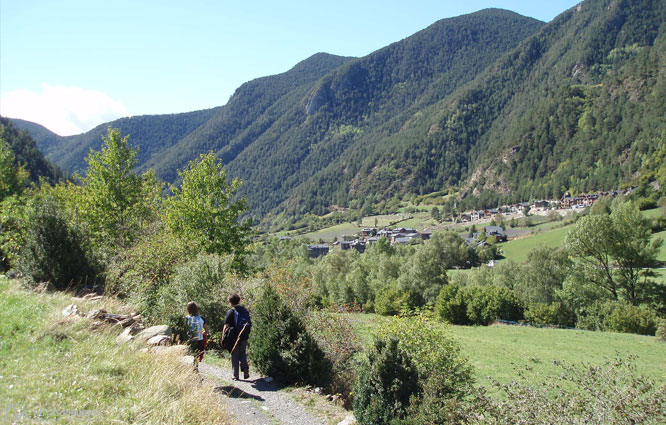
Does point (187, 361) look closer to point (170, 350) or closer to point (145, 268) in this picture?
point (170, 350)

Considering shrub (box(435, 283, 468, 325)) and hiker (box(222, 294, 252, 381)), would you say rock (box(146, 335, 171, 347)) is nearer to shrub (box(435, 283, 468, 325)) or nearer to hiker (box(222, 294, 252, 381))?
hiker (box(222, 294, 252, 381))

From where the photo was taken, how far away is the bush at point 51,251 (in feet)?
46.0

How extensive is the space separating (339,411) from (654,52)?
239278 mm

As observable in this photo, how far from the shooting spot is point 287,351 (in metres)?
10.5

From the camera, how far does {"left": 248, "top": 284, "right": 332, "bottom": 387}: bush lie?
10.5m

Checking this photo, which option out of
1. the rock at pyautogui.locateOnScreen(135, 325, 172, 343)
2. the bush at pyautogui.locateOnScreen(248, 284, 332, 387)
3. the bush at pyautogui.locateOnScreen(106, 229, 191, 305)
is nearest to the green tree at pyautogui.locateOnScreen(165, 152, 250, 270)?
the bush at pyautogui.locateOnScreen(106, 229, 191, 305)

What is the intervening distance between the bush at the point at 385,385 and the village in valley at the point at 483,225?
101m

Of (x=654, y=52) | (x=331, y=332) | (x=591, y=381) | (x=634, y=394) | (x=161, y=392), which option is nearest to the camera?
(x=161, y=392)

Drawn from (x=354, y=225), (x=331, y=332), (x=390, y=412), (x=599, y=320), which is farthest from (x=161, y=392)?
(x=354, y=225)

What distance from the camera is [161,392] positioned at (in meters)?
6.20

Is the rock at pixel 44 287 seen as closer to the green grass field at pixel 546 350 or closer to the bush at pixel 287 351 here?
the bush at pixel 287 351

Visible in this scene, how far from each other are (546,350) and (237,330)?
1947cm

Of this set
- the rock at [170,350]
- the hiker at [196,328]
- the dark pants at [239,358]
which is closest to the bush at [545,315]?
the dark pants at [239,358]

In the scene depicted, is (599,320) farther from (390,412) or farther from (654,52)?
(654,52)
